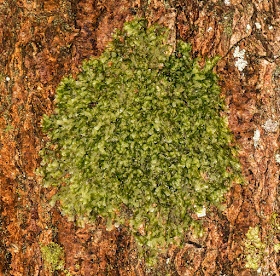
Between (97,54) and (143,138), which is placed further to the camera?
(97,54)

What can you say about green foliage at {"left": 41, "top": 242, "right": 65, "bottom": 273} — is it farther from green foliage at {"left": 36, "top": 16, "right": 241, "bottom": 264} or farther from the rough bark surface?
green foliage at {"left": 36, "top": 16, "right": 241, "bottom": 264}

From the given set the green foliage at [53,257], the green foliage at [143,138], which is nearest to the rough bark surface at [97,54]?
the green foliage at [53,257]

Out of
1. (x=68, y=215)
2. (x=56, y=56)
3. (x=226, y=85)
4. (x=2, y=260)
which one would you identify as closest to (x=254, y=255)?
(x=226, y=85)

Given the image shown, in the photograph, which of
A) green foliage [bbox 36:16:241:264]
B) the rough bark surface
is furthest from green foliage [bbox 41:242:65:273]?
green foliage [bbox 36:16:241:264]

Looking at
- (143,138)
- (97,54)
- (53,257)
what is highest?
(97,54)

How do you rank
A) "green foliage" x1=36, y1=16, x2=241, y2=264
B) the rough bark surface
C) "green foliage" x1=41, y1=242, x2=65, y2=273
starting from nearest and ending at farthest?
"green foliage" x1=36, y1=16, x2=241, y2=264 < the rough bark surface < "green foliage" x1=41, y1=242, x2=65, y2=273

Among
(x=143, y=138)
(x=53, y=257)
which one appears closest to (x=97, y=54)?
(x=143, y=138)

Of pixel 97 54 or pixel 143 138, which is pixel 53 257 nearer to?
pixel 143 138

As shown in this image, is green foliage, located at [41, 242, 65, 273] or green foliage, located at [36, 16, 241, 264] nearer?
green foliage, located at [36, 16, 241, 264]
